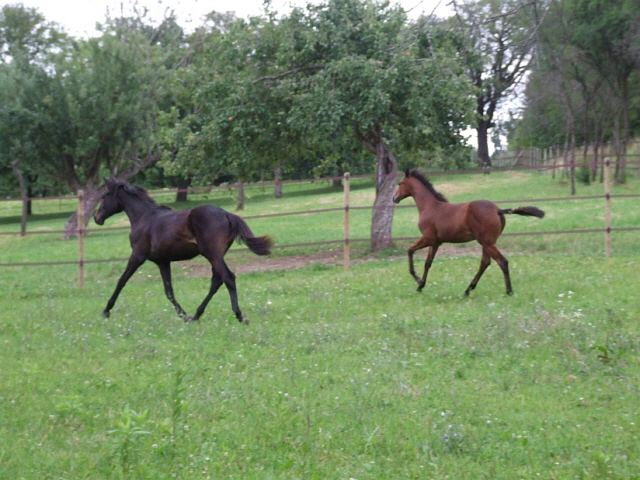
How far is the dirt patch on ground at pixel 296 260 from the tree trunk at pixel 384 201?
0.72 meters

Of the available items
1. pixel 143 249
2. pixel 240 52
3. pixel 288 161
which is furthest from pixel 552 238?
pixel 143 249

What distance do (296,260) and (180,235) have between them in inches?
266

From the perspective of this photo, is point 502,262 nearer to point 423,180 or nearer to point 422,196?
point 422,196

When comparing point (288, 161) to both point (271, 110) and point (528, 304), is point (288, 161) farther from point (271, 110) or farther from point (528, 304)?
point (528, 304)

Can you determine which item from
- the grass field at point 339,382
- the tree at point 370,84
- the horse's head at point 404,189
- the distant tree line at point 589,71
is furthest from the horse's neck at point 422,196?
the distant tree line at point 589,71

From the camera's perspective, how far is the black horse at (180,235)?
8.87 m

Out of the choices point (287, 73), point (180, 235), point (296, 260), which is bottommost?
point (296, 260)

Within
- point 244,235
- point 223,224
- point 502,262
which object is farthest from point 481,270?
point 223,224

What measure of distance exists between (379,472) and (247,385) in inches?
76.5

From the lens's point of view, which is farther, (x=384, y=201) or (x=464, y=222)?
(x=384, y=201)

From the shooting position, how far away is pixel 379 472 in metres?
4.12

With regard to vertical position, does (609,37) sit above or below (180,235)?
above

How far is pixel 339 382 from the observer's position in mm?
5910

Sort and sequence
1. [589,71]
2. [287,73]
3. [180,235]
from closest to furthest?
[180,235]
[287,73]
[589,71]
